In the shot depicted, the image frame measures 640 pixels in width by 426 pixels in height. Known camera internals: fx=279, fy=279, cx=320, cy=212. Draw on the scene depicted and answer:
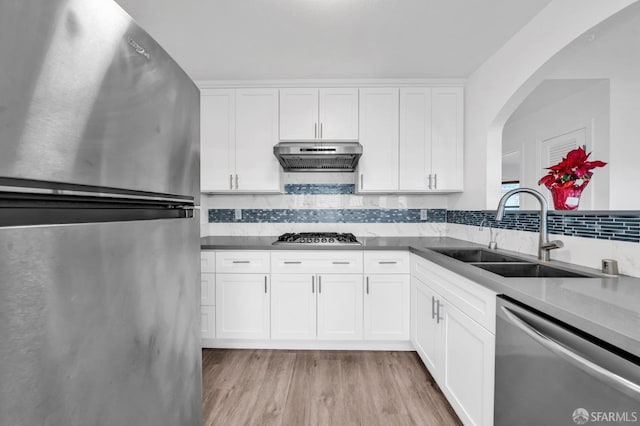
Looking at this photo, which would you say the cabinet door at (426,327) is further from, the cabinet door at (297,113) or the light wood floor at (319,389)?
the cabinet door at (297,113)

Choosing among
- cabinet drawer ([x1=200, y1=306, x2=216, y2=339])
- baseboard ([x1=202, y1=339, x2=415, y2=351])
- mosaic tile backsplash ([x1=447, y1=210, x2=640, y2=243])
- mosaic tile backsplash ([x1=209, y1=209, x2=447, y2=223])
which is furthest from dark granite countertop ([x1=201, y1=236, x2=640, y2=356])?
cabinet drawer ([x1=200, y1=306, x2=216, y2=339])

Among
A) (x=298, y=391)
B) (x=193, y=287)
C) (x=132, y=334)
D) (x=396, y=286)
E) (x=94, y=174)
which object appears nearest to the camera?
(x=94, y=174)

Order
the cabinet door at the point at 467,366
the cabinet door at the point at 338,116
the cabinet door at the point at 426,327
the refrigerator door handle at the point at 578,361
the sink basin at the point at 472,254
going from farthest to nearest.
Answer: the cabinet door at the point at 338,116 → the sink basin at the point at 472,254 → the cabinet door at the point at 426,327 → the cabinet door at the point at 467,366 → the refrigerator door handle at the point at 578,361

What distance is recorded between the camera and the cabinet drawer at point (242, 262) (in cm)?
236

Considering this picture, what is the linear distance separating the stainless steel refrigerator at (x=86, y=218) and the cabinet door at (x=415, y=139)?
2.17 m

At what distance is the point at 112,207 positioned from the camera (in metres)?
0.67

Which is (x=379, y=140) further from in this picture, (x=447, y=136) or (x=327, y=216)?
(x=327, y=216)

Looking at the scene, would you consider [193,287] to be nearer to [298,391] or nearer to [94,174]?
[94,174]

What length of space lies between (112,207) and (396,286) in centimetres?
212

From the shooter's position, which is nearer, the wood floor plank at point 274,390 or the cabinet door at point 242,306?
the wood floor plank at point 274,390

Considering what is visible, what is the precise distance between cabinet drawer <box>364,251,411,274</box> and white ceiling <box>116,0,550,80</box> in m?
1.62

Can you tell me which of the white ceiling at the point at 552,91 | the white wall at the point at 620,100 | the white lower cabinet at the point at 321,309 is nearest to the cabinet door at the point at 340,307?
the white lower cabinet at the point at 321,309

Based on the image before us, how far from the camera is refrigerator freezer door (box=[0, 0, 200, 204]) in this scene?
17.0 inches

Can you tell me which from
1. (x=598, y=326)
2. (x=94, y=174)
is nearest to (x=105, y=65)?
(x=94, y=174)
